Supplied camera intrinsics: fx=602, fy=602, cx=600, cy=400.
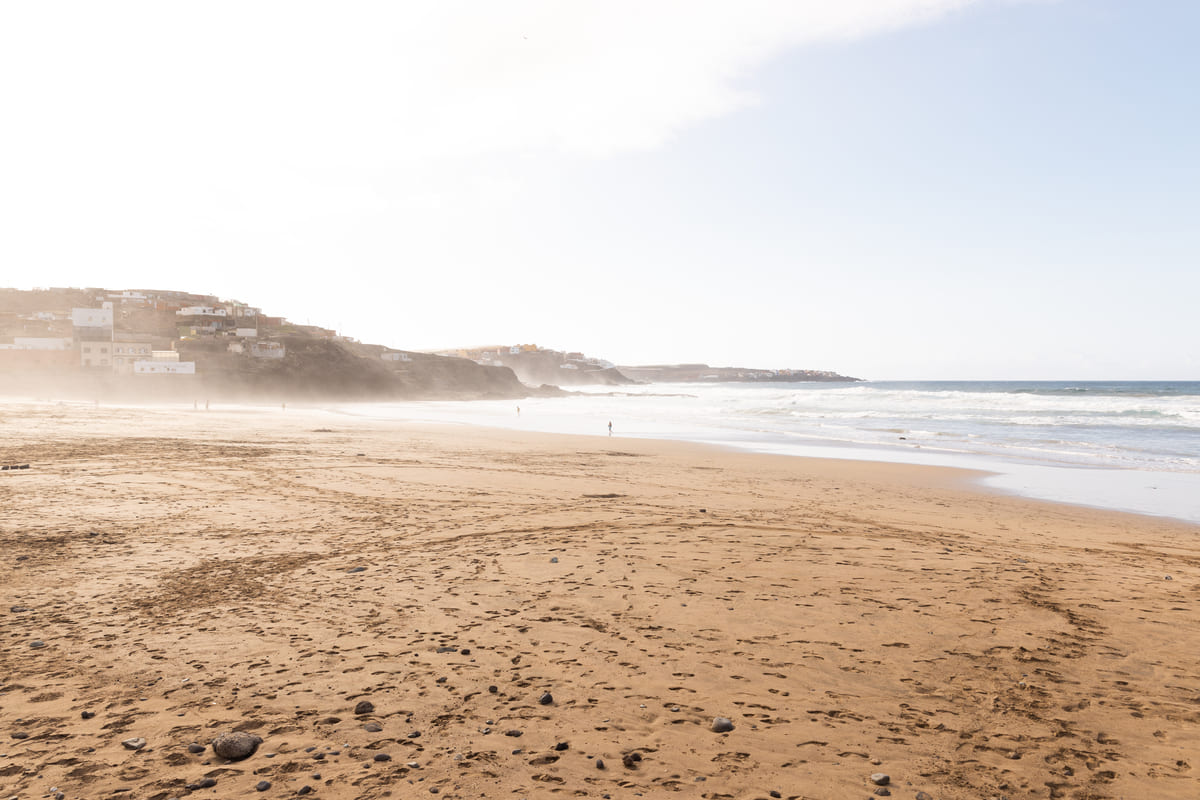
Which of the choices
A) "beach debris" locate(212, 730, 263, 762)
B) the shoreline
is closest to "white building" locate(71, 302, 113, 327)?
the shoreline

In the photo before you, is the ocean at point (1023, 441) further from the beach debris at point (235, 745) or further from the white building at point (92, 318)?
the white building at point (92, 318)

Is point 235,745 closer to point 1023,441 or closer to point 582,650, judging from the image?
point 582,650

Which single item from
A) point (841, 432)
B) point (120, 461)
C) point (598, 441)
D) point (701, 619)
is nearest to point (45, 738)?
point (701, 619)

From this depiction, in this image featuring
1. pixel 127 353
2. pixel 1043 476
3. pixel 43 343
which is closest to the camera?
pixel 1043 476

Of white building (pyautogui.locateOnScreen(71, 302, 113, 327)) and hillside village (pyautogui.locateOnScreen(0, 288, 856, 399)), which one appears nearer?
hillside village (pyautogui.locateOnScreen(0, 288, 856, 399))

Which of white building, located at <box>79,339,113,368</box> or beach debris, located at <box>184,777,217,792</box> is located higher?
white building, located at <box>79,339,113,368</box>

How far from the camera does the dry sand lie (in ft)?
12.0

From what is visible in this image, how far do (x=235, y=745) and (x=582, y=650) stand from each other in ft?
8.54

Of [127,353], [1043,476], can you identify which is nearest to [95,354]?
[127,353]

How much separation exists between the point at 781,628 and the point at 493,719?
3.03 metres

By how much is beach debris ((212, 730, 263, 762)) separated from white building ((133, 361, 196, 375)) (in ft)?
270

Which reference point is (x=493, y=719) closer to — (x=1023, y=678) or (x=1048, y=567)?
(x=1023, y=678)

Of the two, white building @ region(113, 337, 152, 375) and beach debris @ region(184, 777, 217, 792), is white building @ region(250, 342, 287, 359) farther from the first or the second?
beach debris @ region(184, 777, 217, 792)

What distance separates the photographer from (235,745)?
367cm
